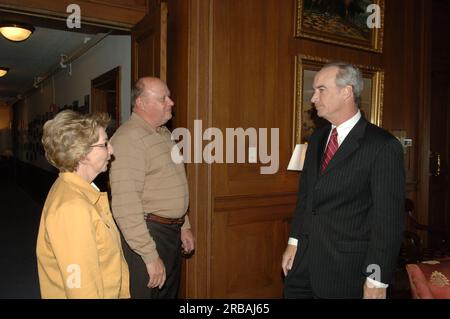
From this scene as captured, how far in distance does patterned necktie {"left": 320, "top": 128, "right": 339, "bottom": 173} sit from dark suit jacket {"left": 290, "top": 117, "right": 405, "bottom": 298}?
5cm

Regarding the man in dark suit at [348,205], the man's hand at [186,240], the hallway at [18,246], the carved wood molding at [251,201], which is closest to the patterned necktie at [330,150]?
the man in dark suit at [348,205]

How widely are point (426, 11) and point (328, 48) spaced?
1541 mm

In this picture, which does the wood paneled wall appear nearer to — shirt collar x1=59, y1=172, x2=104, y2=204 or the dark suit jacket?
the dark suit jacket

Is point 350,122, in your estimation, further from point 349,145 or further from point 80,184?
point 80,184

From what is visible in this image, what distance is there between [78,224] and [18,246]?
4796 millimetres

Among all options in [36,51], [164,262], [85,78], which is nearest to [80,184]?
[164,262]

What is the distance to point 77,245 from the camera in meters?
1.24

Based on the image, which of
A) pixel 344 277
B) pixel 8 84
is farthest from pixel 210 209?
pixel 8 84

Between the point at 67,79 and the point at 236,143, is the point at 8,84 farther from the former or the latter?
the point at 236,143

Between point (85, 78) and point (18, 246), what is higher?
point (85, 78)

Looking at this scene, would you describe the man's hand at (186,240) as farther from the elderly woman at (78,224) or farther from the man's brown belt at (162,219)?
the elderly woman at (78,224)

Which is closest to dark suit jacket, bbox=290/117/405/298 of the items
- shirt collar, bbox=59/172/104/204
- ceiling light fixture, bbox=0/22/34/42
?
shirt collar, bbox=59/172/104/204

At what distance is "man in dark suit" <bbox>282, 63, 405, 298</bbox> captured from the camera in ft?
5.31

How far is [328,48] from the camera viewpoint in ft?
11.3
